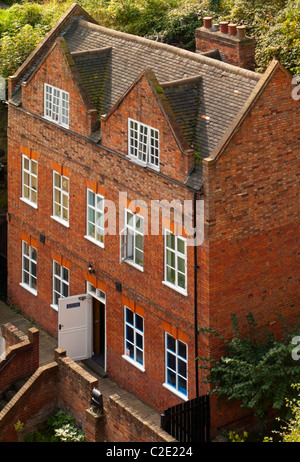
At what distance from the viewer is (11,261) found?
32969 mm

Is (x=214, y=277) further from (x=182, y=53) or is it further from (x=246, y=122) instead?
(x=182, y=53)

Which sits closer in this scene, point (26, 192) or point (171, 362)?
point (171, 362)

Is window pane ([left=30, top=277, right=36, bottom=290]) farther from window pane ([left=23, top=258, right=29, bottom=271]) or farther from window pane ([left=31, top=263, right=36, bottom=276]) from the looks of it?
window pane ([left=23, top=258, right=29, bottom=271])

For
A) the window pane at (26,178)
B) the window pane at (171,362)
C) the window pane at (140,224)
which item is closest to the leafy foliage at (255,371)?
the window pane at (171,362)

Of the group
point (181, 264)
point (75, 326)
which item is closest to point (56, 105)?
point (75, 326)

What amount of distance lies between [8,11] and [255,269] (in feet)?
70.1

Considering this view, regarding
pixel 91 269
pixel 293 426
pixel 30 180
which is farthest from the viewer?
pixel 30 180

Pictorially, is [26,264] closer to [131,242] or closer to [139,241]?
[131,242]

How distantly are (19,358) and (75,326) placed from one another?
2397mm

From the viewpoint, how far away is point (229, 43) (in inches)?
1128

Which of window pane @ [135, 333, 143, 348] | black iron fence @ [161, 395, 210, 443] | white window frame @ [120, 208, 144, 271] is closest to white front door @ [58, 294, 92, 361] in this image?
window pane @ [135, 333, 143, 348]

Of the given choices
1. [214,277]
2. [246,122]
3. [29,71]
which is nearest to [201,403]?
[214,277]

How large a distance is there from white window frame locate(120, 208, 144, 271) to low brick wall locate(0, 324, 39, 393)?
3.56 m

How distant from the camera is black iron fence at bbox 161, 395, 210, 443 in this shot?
950 inches
